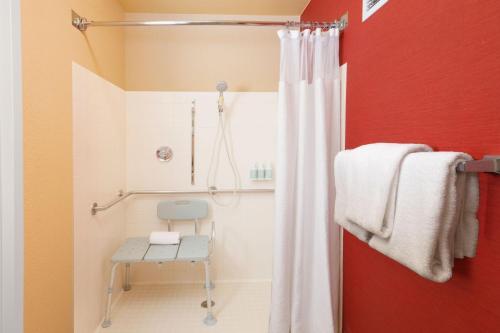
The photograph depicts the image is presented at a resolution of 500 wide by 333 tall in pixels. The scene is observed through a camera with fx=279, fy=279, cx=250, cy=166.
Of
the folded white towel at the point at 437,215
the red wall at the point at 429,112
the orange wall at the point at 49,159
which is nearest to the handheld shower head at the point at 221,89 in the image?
the orange wall at the point at 49,159

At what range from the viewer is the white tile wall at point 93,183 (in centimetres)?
158

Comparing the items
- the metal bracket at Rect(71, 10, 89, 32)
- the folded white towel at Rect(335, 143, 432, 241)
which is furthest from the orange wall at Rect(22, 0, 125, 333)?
the folded white towel at Rect(335, 143, 432, 241)

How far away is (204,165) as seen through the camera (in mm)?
2439

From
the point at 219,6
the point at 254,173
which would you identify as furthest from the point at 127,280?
the point at 219,6

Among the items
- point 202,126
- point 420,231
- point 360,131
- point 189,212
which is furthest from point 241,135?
point 420,231

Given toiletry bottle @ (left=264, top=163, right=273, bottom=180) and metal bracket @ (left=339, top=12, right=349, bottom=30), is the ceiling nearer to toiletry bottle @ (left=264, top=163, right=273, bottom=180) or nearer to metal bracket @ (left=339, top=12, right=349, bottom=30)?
metal bracket @ (left=339, top=12, right=349, bottom=30)

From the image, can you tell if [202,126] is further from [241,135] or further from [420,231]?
[420,231]

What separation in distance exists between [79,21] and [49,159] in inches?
32.3

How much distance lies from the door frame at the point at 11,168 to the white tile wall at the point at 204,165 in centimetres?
131

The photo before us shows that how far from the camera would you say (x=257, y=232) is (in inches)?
99.3

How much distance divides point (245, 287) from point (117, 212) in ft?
4.07

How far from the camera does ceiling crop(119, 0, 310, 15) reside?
2.20m

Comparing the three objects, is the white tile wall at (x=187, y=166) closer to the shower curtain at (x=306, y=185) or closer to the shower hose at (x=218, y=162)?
the shower hose at (x=218, y=162)

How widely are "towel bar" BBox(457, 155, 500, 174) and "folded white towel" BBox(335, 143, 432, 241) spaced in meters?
0.17
